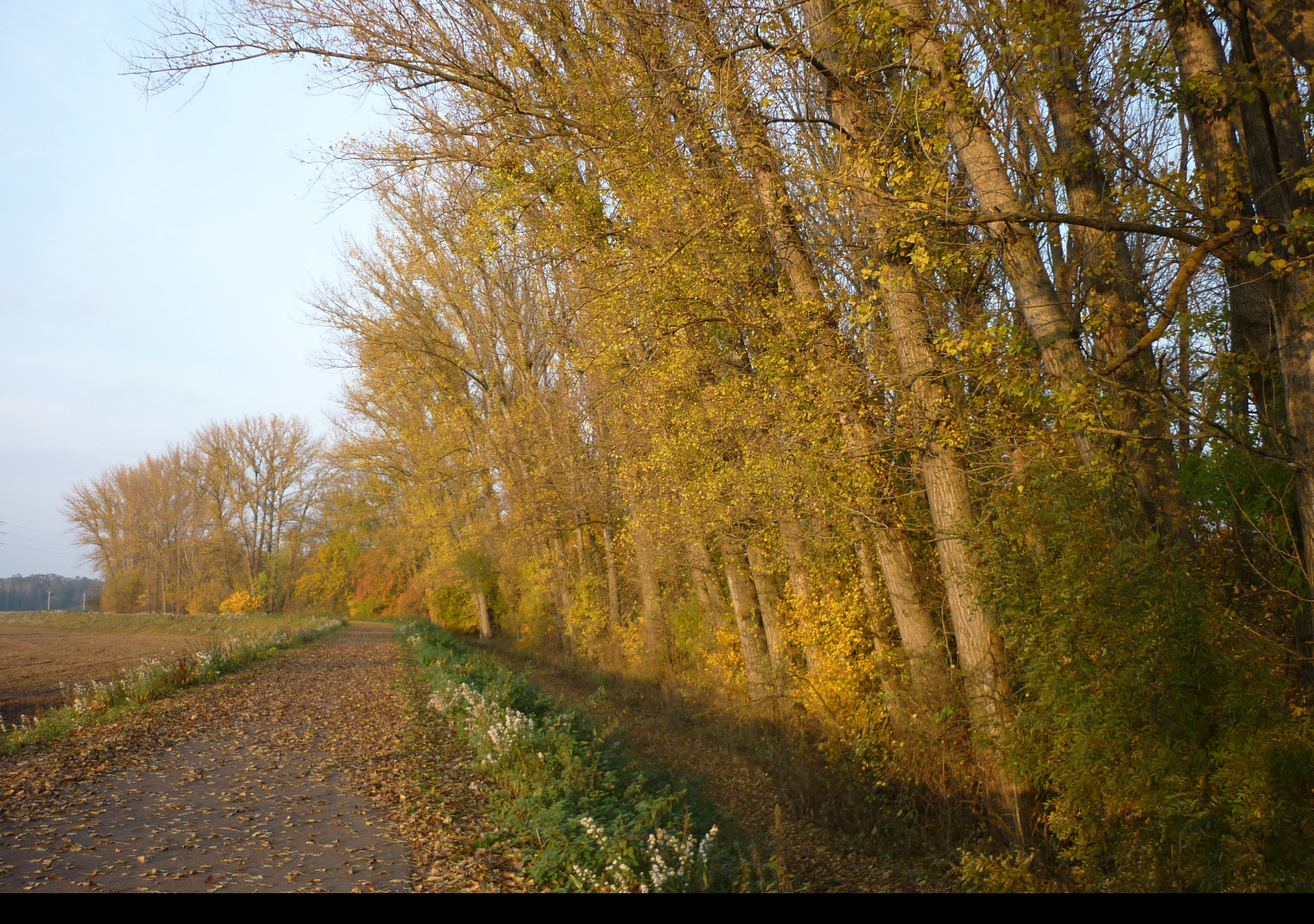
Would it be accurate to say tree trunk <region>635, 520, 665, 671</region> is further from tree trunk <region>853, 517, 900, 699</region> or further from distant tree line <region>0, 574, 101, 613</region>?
distant tree line <region>0, 574, 101, 613</region>

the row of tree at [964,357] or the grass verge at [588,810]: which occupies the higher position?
the row of tree at [964,357]

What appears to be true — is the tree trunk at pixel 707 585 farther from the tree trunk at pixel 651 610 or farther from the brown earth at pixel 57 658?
the brown earth at pixel 57 658

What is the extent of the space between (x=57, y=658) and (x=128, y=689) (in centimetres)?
1669

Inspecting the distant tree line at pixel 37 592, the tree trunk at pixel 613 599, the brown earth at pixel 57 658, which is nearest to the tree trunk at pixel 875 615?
the tree trunk at pixel 613 599

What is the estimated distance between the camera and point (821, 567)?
38.6 ft

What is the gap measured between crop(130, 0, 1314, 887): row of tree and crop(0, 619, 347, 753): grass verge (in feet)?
28.5

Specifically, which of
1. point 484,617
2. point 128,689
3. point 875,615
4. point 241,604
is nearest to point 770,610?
point 875,615

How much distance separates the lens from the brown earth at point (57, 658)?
49.7 ft

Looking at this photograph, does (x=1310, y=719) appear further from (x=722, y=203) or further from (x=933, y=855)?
(x=722, y=203)

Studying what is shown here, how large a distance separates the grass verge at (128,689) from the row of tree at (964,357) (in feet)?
28.5

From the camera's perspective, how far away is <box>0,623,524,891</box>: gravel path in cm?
563

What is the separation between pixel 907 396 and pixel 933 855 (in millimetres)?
4824

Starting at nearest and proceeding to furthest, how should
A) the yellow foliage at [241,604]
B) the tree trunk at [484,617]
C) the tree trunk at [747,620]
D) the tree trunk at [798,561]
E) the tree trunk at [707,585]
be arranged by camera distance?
the tree trunk at [798,561], the tree trunk at [747,620], the tree trunk at [707,585], the tree trunk at [484,617], the yellow foliage at [241,604]

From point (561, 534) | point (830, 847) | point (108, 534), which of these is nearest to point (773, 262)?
point (830, 847)
